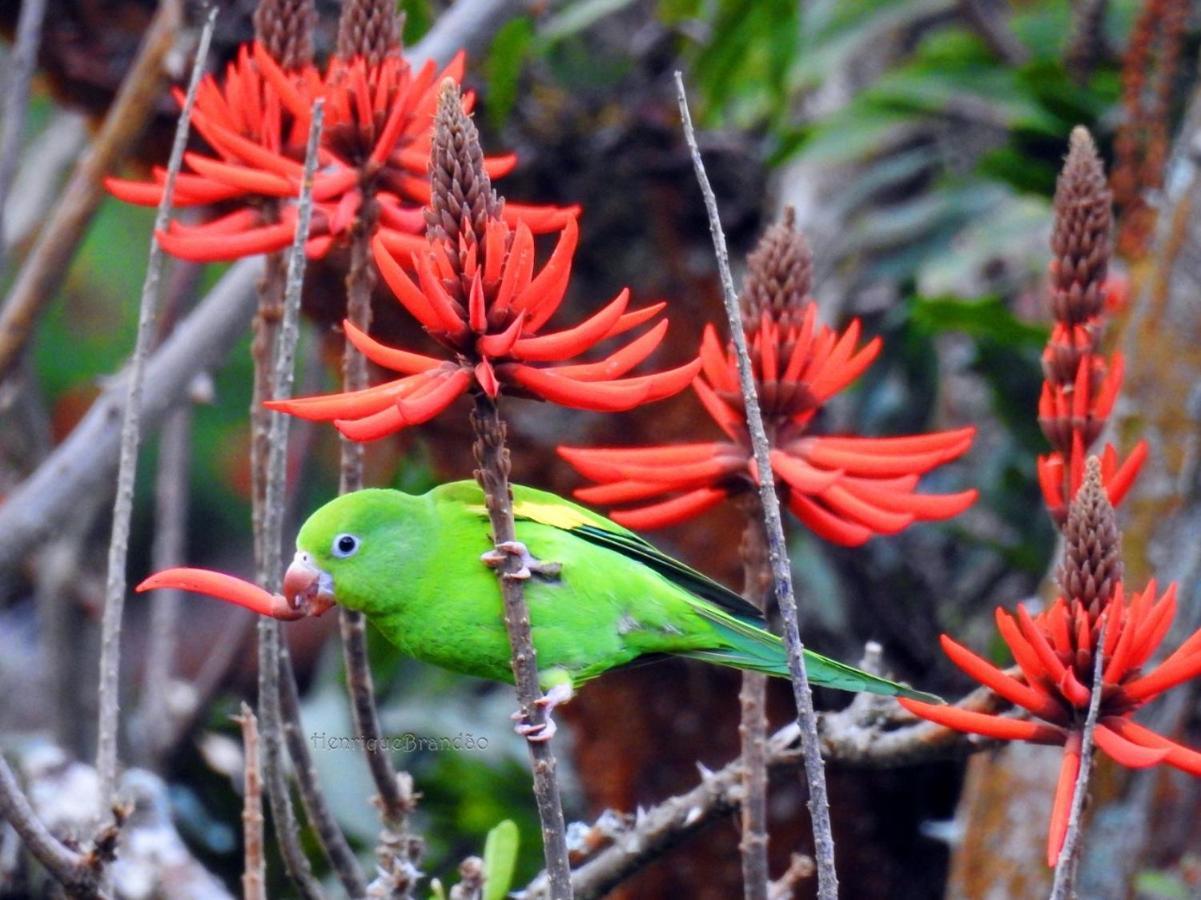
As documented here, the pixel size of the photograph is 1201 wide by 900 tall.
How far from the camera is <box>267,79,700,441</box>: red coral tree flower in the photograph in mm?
859

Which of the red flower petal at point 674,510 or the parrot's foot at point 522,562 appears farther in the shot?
the red flower petal at point 674,510

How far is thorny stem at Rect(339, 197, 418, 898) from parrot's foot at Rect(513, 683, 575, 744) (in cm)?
16

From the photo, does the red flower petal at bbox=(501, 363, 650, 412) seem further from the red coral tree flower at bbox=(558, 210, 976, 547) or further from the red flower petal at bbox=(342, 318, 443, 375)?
the red coral tree flower at bbox=(558, 210, 976, 547)

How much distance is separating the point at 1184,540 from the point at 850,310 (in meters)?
1.52

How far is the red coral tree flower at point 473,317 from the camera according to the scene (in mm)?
859

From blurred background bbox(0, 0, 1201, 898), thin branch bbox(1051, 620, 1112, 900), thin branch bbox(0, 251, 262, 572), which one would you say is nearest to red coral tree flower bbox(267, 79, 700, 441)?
thin branch bbox(1051, 620, 1112, 900)

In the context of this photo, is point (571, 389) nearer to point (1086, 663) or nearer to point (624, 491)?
point (624, 491)

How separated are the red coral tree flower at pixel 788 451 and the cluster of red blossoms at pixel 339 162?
0.61 ft

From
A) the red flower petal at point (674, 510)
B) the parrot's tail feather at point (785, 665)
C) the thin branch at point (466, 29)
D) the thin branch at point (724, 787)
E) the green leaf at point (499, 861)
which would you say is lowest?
the green leaf at point (499, 861)

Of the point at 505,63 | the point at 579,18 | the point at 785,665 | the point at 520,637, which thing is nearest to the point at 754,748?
the point at 785,665

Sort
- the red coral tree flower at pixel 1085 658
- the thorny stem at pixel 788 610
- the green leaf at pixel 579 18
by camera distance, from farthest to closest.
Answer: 1. the green leaf at pixel 579 18
2. the red coral tree flower at pixel 1085 658
3. the thorny stem at pixel 788 610

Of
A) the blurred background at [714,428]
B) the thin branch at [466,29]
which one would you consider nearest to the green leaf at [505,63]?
the blurred background at [714,428]

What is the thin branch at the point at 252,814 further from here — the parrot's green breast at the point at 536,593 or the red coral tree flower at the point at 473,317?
the red coral tree flower at the point at 473,317

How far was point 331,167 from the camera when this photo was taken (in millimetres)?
1182
